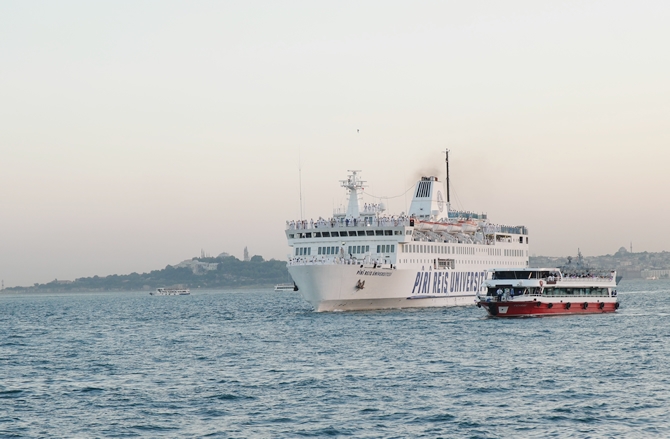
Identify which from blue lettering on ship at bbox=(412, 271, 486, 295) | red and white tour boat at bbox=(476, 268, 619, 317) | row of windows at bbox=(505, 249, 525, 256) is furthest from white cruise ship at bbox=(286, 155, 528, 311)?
red and white tour boat at bbox=(476, 268, 619, 317)

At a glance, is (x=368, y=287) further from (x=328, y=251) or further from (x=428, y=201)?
(x=428, y=201)

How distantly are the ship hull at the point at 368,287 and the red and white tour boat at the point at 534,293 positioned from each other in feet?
33.0

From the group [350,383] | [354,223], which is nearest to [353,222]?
[354,223]

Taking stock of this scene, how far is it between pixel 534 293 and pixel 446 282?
780 inches

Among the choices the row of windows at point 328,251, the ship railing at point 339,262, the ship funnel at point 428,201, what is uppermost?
the ship funnel at point 428,201

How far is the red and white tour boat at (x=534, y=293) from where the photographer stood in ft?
240

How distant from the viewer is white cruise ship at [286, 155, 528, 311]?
260 ft

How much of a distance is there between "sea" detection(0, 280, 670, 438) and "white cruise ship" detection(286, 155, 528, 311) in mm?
11037

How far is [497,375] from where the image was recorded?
41.2m

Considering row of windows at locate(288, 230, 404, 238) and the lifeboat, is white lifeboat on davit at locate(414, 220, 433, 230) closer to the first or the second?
row of windows at locate(288, 230, 404, 238)

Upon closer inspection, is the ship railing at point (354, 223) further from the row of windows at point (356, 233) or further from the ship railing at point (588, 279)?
the ship railing at point (588, 279)

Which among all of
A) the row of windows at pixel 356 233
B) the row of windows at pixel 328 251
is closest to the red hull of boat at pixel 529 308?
the row of windows at pixel 356 233

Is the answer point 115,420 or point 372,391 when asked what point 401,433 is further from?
point 115,420

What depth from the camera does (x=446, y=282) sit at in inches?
3681
